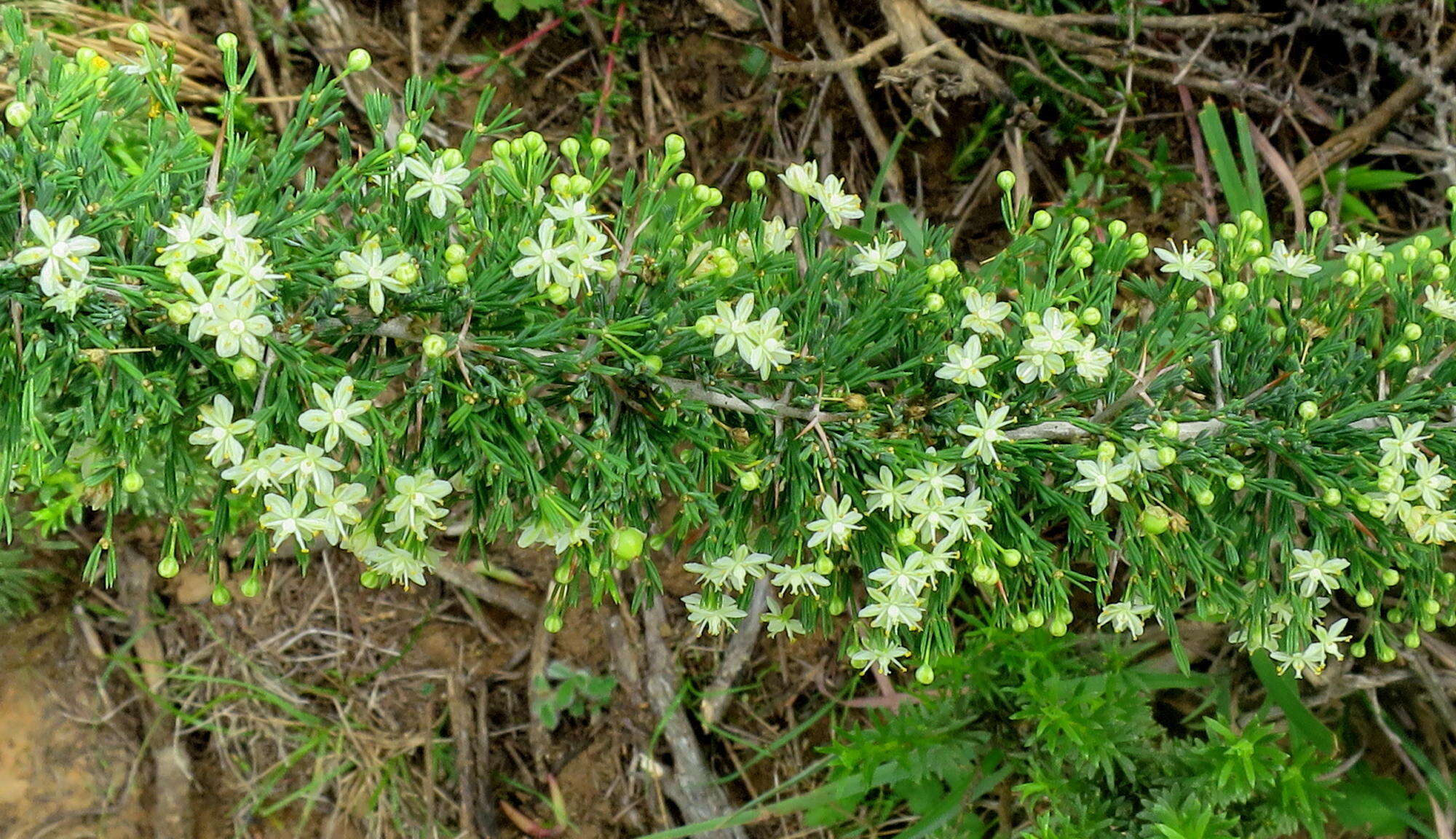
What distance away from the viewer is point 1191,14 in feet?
13.8

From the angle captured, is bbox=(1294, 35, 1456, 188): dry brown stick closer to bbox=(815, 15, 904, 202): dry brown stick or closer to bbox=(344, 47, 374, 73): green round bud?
bbox=(815, 15, 904, 202): dry brown stick

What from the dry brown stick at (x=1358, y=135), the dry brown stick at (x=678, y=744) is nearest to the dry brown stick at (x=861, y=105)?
the dry brown stick at (x=1358, y=135)

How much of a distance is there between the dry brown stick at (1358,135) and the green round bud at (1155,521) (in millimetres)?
2705

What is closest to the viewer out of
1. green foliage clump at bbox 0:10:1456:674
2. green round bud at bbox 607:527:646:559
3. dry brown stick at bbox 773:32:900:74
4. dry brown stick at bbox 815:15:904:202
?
green foliage clump at bbox 0:10:1456:674

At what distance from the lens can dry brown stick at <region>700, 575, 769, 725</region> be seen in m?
4.05

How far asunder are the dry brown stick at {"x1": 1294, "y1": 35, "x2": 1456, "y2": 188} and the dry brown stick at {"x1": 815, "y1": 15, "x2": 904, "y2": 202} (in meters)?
1.61

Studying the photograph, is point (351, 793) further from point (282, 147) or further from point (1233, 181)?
point (1233, 181)

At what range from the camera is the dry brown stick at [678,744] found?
4.06 m

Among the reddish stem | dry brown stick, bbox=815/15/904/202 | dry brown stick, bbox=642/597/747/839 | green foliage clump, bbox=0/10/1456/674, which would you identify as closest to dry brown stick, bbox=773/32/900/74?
dry brown stick, bbox=815/15/904/202

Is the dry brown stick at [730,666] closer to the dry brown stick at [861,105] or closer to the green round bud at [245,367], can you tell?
the dry brown stick at [861,105]

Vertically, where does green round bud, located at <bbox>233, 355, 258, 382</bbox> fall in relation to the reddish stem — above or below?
→ above

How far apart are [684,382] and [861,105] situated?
253cm

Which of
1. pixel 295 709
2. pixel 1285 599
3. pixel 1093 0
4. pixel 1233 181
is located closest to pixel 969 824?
pixel 1285 599

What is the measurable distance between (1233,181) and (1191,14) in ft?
3.16
